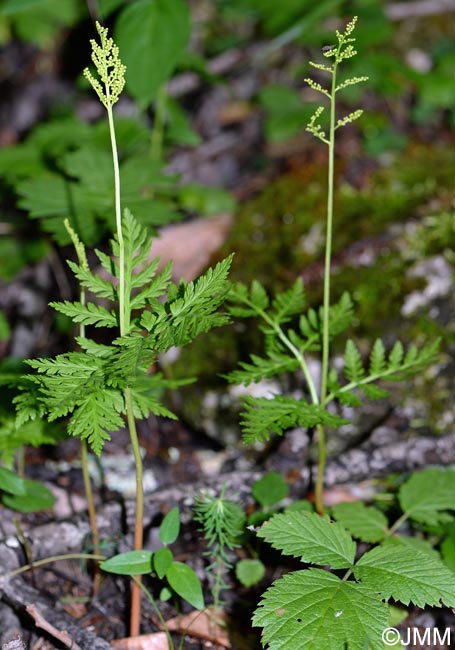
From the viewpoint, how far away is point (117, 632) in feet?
6.76

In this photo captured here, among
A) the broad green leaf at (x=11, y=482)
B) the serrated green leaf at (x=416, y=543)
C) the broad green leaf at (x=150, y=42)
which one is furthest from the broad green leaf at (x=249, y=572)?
the broad green leaf at (x=150, y=42)

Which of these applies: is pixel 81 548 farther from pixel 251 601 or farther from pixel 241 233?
pixel 241 233

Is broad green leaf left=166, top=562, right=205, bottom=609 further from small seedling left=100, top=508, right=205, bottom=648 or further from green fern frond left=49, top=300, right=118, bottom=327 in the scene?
green fern frond left=49, top=300, right=118, bottom=327

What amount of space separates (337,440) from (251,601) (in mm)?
864

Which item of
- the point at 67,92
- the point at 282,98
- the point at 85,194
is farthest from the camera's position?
the point at 67,92

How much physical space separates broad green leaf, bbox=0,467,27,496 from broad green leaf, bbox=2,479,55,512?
12cm

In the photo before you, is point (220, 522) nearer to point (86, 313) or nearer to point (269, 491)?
point (269, 491)

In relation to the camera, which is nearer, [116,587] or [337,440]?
[116,587]

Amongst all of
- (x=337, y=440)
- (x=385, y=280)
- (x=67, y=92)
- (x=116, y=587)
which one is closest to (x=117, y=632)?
(x=116, y=587)

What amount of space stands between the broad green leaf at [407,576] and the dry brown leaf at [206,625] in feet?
1.95

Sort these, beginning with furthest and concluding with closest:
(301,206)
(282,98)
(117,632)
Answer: (282,98)
(301,206)
(117,632)

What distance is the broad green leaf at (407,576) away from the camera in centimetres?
161

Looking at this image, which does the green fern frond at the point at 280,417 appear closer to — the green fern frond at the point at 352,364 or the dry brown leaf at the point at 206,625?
the green fern frond at the point at 352,364

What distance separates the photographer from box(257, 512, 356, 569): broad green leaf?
5.59 ft
